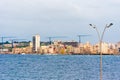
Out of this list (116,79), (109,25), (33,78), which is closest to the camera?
(109,25)

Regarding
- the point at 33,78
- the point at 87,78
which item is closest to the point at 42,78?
the point at 33,78

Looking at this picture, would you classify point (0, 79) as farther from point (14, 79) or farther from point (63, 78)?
point (63, 78)

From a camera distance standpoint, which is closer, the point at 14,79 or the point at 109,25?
the point at 109,25

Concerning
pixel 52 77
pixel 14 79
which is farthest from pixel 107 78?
pixel 14 79

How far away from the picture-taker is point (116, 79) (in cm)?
7438

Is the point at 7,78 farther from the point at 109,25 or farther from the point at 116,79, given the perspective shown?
the point at 109,25

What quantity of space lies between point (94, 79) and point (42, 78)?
8.17 m

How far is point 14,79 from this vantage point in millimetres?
77000

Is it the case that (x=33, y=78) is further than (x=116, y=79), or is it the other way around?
(x=33, y=78)

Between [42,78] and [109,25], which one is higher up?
[109,25]

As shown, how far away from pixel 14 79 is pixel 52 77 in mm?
6378

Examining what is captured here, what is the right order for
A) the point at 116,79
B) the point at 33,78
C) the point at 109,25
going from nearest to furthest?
the point at 109,25 < the point at 116,79 < the point at 33,78

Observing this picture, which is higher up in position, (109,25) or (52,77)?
(109,25)

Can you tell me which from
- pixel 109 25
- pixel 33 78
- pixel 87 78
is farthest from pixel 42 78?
pixel 109 25
